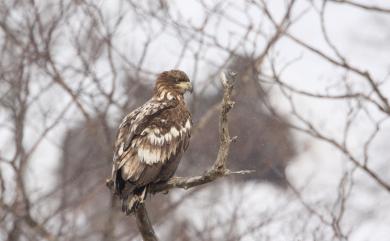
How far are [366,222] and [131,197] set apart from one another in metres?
3.72

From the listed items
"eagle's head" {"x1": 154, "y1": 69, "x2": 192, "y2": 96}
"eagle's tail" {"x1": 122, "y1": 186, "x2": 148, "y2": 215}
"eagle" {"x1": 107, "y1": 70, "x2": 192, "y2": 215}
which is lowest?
"eagle's tail" {"x1": 122, "y1": 186, "x2": 148, "y2": 215}

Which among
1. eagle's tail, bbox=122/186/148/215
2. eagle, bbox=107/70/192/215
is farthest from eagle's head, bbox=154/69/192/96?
eagle's tail, bbox=122/186/148/215

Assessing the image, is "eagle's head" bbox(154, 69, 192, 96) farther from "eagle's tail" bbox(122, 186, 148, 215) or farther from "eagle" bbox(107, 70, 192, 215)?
"eagle's tail" bbox(122, 186, 148, 215)

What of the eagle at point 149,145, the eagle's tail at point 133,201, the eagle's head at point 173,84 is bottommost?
the eagle's tail at point 133,201

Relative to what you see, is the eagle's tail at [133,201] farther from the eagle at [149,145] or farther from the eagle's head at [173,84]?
the eagle's head at [173,84]

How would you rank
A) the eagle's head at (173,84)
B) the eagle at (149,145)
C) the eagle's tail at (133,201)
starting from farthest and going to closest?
1. the eagle's head at (173,84)
2. the eagle at (149,145)
3. the eagle's tail at (133,201)

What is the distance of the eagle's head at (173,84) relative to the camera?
9.72m

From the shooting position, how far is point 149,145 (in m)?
8.92

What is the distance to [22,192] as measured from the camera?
1254cm

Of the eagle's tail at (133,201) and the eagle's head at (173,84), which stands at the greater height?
the eagle's head at (173,84)

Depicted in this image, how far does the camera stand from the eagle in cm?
859

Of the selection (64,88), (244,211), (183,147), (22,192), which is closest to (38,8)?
(64,88)

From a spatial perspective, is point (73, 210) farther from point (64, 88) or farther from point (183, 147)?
point (183, 147)

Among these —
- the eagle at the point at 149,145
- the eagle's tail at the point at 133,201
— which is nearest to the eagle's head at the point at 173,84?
the eagle at the point at 149,145
